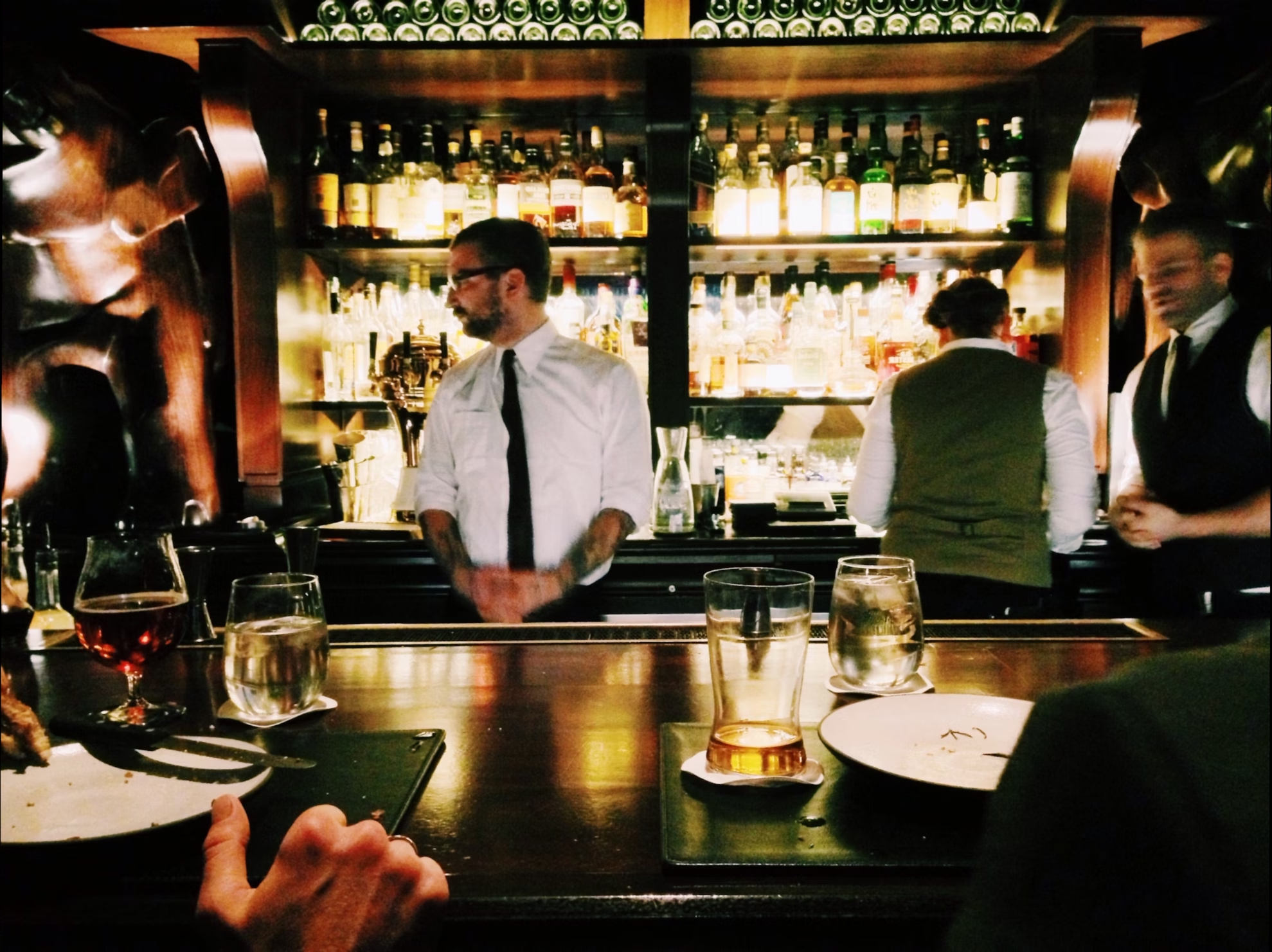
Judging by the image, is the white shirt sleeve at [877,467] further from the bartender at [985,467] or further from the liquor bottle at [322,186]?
the liquor bottle at [322,186]

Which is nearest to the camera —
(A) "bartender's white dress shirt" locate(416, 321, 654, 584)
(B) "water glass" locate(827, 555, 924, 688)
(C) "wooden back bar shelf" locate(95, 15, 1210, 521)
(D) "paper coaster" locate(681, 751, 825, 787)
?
(D) "paper coaster" locate(681, 751, 825, 787)

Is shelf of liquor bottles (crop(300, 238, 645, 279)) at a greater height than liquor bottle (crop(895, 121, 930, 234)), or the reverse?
liquor bottle (crop(895, 121, 930, 234))

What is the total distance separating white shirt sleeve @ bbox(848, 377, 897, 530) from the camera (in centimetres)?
213

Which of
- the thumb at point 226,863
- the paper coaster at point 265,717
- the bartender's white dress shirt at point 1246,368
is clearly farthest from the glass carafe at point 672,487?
the thumb at point 226,863

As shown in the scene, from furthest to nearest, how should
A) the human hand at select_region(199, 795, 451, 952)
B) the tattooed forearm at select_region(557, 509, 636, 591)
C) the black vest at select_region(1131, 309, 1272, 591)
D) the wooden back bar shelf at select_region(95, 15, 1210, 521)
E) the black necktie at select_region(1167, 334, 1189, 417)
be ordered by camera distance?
the wooden back bar shelf at select_region(95, 15, 1210, 521)
the tattooed forearm at select_region(557, 509, 636, 591)
the black necktie at select_region(1167, 334, 1189, 417)
the human hand at select_region(199, 795, 451, 952)
the black vest at select_region(1131, 309, 1272, 591)

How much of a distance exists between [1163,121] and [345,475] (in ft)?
8.12

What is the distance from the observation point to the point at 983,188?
266 cm

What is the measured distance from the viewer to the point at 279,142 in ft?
8.28

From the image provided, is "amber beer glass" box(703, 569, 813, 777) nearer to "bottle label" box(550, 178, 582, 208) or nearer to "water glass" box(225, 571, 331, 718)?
"water glass" box(225, 571, 331, 718)

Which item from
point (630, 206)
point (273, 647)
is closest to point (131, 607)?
point (273, 647)

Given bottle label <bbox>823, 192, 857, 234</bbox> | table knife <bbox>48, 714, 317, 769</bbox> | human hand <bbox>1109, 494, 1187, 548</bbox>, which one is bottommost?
table knife <bbox>48, 714, 317, 769</bbox>

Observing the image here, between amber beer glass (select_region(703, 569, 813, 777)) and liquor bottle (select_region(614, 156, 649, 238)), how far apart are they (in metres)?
2.09

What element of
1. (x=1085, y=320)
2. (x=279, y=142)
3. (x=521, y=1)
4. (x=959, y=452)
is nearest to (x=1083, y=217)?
(x=1085, y=320)

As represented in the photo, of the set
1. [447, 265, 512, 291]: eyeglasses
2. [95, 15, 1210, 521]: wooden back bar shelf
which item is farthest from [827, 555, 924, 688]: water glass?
[95, 15, 1210, 521]: wooden back bar shelf
